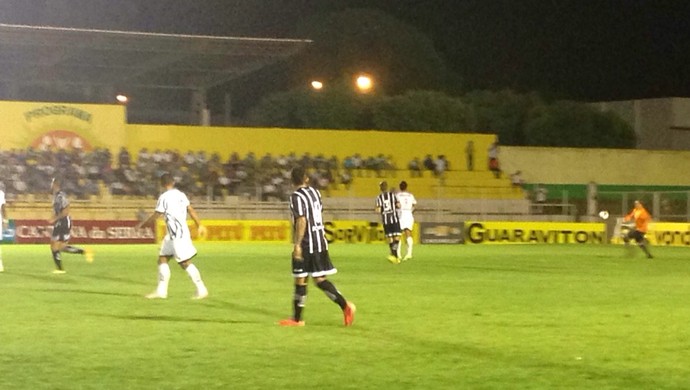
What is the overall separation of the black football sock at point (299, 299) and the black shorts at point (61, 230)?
10.4m

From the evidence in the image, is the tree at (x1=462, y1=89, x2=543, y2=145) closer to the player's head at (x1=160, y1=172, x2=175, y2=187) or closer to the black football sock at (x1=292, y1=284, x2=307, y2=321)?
the player's head at (x1=160, y1=172, x2=175, y2=187)

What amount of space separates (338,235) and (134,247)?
884cm

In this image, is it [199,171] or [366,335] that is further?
[199,171]

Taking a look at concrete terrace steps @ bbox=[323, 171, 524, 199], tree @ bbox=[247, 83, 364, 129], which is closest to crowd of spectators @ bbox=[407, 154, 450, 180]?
concrete terrace steps @ bbox=[323, 171, 524, 199]

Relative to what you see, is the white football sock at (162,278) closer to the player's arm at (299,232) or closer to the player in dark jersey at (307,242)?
the player in dark jersey at (307,242)

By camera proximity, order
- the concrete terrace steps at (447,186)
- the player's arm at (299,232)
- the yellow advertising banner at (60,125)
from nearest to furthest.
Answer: the player's arm at (299,232) < the yellow advertising banner at (60,125) < the concrete terrace steps at (447,186)

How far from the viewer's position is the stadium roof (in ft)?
156

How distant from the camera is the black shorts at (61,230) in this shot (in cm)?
2303

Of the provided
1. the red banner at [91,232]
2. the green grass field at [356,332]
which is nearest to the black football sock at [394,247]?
the green grass field at [356,332]

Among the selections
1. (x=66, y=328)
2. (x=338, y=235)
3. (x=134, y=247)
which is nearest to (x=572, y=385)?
(x=66, y=328)

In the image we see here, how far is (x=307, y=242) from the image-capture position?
44.7ft

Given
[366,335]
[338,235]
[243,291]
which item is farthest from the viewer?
[338,235]

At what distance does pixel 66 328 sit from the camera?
1358 centimetres

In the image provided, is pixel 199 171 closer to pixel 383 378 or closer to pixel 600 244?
pixel 600 244
